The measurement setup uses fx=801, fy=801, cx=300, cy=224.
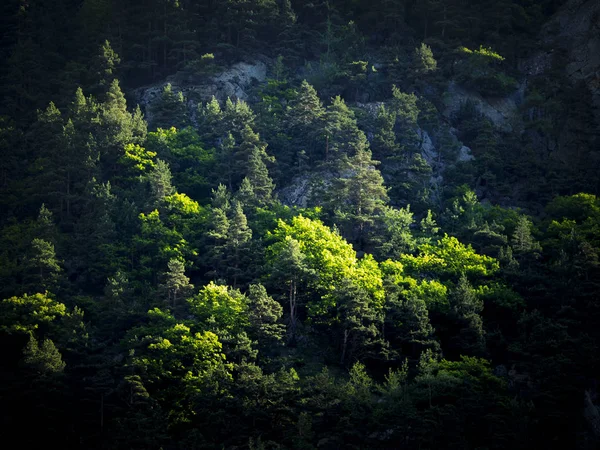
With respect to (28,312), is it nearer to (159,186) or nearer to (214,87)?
(159,186)

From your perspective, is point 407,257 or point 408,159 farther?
point 408,159

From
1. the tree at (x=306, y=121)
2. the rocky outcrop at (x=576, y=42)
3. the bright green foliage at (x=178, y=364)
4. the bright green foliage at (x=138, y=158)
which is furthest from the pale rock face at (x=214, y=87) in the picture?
the bright green foliage at (x=178, y=364)

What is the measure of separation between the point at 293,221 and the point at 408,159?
16.3m

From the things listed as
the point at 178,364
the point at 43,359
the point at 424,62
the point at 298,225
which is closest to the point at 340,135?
the point at 298,225

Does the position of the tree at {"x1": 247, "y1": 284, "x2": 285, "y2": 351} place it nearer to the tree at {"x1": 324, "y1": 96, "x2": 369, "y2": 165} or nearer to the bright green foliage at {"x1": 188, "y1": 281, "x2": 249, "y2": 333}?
the bright green foliage at {"x1": 188, "y1": 281, "x2": 249, "y2": 333}

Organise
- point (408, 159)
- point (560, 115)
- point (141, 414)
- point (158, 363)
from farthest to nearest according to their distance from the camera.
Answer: point (560, 115) < point (408, 159) < point (158, 363) < point (141, 414)

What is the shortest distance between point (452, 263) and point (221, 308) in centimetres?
1880

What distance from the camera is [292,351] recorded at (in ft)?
195

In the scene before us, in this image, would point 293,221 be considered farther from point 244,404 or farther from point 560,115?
point 560,115

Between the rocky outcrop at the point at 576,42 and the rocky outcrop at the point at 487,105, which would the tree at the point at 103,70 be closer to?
the rocky outcrop at the point at 487,105

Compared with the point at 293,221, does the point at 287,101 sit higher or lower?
higher

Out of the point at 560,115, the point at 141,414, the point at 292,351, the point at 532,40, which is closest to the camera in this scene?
the point at 141,414

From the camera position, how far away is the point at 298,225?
6444 centimetres

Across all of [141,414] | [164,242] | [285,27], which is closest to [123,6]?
[285,27]
